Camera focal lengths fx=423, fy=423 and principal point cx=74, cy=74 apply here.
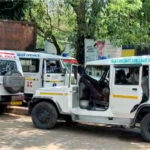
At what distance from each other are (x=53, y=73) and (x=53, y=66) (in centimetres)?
33

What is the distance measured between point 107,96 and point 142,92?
3.27 feet

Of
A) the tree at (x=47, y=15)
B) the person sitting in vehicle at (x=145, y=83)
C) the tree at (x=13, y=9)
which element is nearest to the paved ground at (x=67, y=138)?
the person sitting in vehicle at (x=145, y=83)

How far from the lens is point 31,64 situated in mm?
15766

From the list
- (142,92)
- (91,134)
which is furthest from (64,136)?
(142,92)

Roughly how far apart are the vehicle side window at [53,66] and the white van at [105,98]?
4.36 m

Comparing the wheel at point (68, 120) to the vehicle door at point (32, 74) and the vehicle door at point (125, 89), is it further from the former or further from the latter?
the vehicle door at point (32, 74)

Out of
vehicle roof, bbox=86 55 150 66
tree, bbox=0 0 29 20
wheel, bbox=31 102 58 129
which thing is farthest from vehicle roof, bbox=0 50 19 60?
tree, bbox=0 0 29 20

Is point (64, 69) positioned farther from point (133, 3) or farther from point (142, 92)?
point (142, 92)

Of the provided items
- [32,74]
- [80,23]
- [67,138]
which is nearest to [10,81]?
[32,74]

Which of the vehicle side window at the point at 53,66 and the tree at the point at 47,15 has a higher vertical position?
the tree at the point at 47,15

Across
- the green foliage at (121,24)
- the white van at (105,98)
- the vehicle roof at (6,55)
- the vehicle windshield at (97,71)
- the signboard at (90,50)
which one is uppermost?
the green foliage at (121,24)

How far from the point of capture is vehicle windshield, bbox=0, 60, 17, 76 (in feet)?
43.7

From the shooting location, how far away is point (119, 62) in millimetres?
10102

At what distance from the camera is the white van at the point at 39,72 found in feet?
51.3
